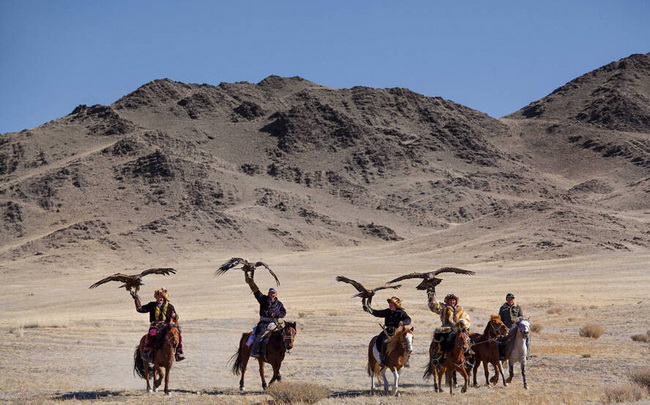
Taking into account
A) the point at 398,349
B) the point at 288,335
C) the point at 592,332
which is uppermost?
the point at 288,335

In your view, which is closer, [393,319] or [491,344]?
[393,319]

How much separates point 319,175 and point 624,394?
122562 millimetres

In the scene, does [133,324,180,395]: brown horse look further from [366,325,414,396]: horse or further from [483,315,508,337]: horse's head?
[483,315,508,337]: horse's head

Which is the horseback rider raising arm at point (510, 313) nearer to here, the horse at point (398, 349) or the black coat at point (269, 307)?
the horse at point (398, 349)

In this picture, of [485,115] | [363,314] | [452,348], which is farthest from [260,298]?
[485,115]

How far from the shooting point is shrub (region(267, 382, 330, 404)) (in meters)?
13.7

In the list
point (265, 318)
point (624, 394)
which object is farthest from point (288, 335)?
point (624, 394)

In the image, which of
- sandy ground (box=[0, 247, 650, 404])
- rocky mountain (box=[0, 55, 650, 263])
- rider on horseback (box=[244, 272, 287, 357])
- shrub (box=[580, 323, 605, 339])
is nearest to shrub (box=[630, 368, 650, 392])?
sandy ground (box=[0, 247, 650, 404])

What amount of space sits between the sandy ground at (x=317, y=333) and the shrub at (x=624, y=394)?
277 millimetres

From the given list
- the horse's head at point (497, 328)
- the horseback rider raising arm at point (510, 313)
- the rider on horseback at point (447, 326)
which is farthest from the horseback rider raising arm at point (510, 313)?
the rider on horseback at point (447, 326)

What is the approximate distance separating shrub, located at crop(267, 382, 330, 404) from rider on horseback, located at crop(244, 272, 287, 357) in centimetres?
134

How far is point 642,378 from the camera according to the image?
14492 mm

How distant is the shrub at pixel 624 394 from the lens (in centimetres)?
1354

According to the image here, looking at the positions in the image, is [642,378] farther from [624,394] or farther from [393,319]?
[393,319]
